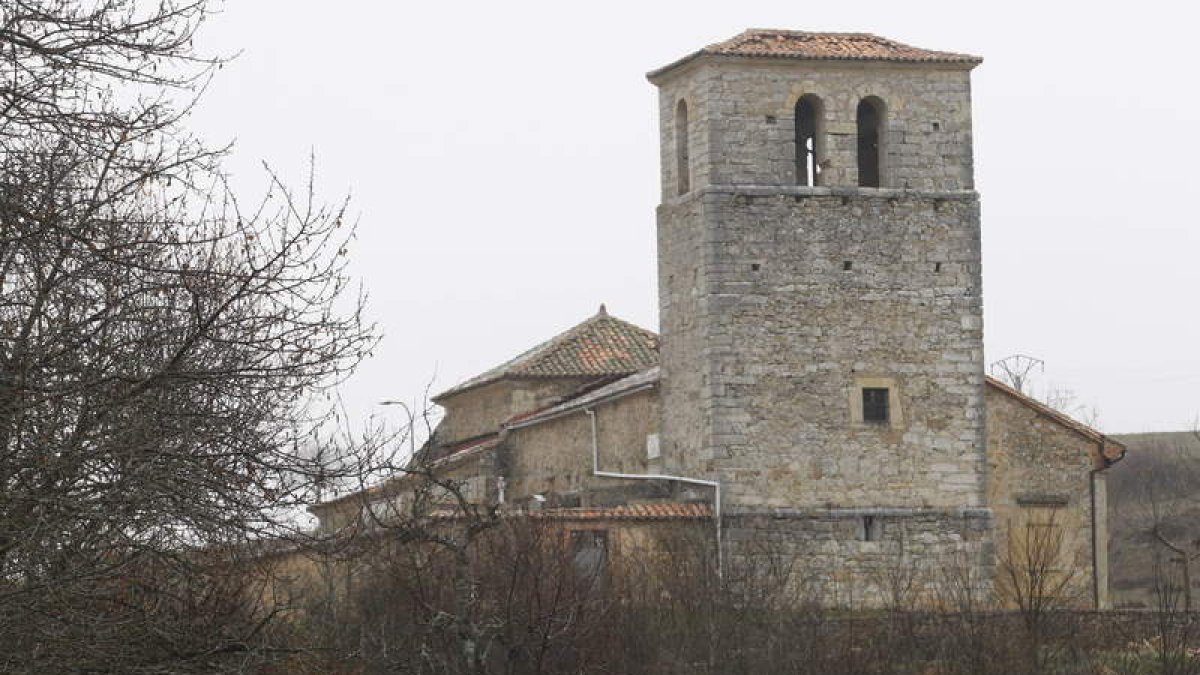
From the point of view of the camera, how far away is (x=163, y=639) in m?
14.3

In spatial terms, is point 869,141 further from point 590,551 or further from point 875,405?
point 590,551

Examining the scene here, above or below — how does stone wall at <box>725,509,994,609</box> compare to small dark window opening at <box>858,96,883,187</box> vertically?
below

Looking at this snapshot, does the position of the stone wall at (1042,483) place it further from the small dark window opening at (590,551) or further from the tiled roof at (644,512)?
the small dark window opening at (590,551)

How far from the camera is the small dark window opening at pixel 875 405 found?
3228cm

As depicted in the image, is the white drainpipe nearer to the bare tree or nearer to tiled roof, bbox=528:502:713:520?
tiled roof, bbox=528:502:713:520

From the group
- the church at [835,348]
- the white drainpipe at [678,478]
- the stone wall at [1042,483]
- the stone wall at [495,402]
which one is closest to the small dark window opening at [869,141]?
the church at [835,348]

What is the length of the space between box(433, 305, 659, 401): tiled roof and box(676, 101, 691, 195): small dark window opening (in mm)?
6810

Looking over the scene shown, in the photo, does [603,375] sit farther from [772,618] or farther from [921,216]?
[772,618]

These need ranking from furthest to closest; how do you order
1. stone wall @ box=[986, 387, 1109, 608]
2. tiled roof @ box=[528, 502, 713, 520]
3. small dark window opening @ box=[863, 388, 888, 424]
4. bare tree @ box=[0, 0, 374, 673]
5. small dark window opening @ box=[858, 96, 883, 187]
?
stone wall @ box=[986, 387, 1109, 608]
small dark window opening @ box=[858, 96, 883, 187]
small dark window opening @ box=[863, 388, 888, 424]
tiled roof @ box=[528, 502, 713, 520]
bare tree @ box=[0, 0, 374, 673]

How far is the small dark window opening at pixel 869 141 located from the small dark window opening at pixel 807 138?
0.67m

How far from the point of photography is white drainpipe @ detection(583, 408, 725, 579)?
30797 millimetres

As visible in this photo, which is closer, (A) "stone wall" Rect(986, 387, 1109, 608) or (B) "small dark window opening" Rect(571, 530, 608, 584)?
(B) "small dark window opening" Rect(571, 530, 608, 584)

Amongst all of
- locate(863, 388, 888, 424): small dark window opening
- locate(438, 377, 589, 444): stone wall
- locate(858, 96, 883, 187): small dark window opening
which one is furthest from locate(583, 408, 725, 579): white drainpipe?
locate(858, 96, 883, 187): small dark window opening

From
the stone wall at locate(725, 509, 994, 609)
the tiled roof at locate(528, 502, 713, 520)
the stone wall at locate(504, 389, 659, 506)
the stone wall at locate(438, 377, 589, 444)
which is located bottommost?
the stone wall at locate(725, 509, 994, 609)
